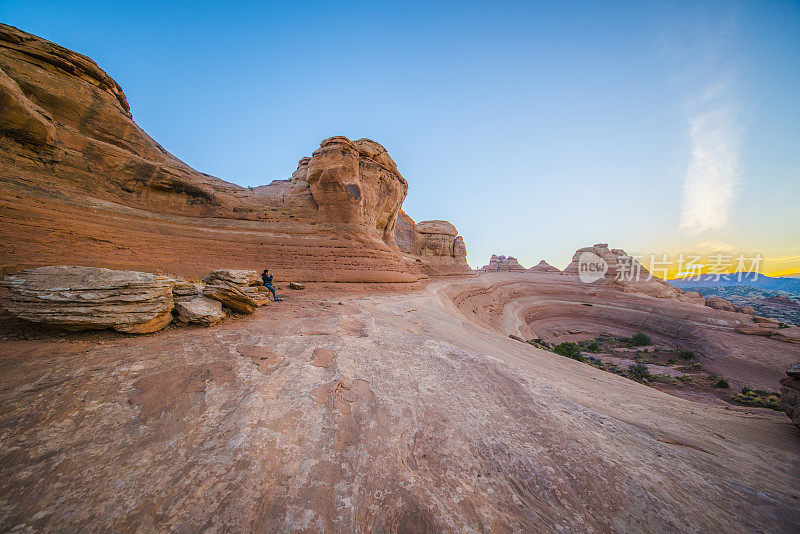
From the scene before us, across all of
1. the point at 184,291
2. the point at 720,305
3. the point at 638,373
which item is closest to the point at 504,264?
the point at 720,305

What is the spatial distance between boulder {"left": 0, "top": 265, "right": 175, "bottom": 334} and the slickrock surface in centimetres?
26

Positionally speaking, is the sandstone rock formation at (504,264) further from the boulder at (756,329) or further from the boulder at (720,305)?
the boulder at (756,329)

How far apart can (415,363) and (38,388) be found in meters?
4.44

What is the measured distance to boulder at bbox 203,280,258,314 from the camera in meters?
5.38

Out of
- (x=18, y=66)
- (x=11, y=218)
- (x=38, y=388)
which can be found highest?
(x=18, y=66)

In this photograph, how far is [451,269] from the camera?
26.4m

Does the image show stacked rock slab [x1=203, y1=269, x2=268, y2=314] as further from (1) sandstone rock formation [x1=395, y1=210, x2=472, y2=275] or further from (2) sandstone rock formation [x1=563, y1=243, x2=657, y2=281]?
(2) sandstone rock formation [x1=563, y1=243, x2=657, y2=281]

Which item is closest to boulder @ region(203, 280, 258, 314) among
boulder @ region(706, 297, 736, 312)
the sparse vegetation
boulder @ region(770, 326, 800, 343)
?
the sparse vegetation

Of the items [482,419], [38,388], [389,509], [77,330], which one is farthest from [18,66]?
[482,419]

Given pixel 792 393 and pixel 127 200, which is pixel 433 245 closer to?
pixel 127 200

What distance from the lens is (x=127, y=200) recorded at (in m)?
9.39

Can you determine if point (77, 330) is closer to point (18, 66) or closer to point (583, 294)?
point (18, 66)

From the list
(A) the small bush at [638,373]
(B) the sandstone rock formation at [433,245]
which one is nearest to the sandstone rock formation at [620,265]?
(B) the sandstone rock formation at [433,245]

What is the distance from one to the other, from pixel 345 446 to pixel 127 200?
13.2 m
